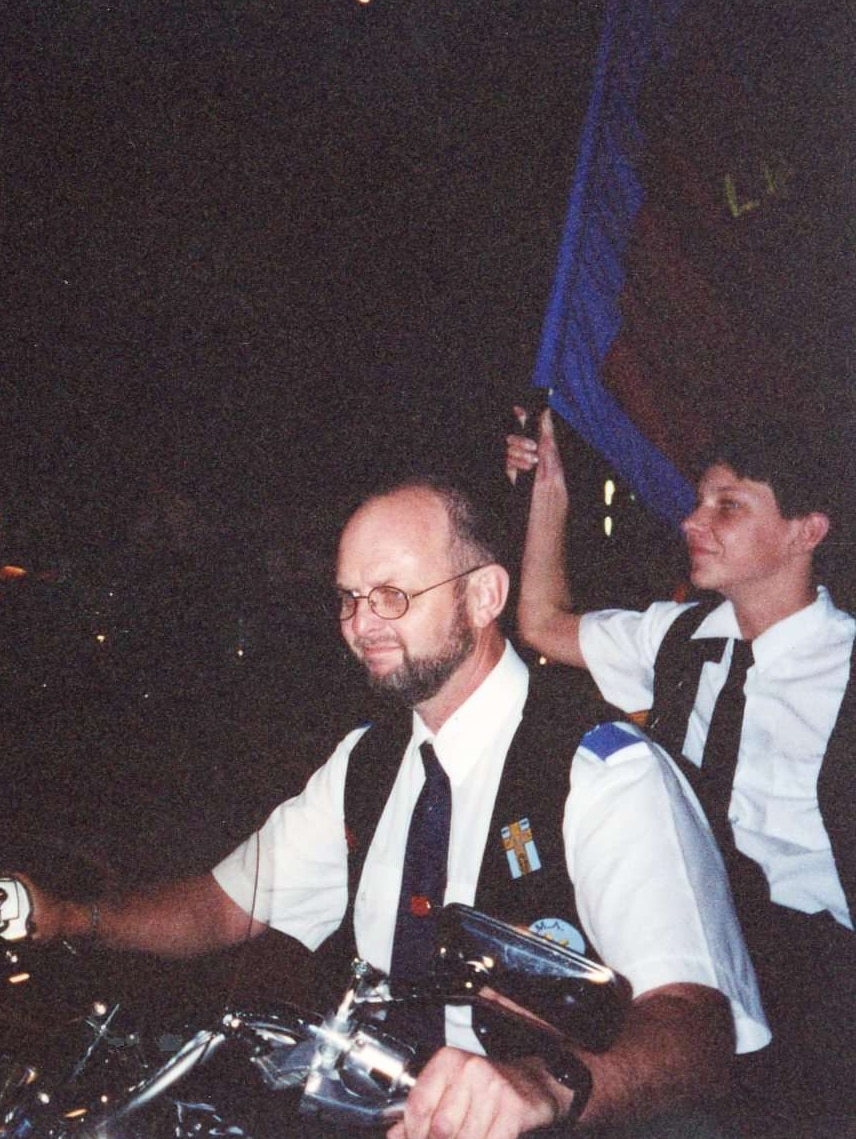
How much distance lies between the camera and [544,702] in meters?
1.69

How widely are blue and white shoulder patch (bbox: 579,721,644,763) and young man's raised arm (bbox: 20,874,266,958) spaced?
0.75 meters

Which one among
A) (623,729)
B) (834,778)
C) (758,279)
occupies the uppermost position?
(758,279)

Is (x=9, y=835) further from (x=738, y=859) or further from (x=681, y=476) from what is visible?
(x=681, y=476)

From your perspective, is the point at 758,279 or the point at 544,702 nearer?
the point at 544,702

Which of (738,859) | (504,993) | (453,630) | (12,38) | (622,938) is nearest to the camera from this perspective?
(504,993)

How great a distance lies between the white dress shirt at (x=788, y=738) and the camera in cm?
211

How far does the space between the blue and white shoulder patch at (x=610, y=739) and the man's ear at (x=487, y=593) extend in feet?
1.52

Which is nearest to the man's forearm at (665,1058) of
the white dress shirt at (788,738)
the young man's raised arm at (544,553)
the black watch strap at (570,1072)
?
the black watch strap at (570,1072)

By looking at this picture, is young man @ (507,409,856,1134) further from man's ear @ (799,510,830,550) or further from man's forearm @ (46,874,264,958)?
man's forearm @ (46,874,264,958)

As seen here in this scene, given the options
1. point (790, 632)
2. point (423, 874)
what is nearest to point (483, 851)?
point (423, 874)

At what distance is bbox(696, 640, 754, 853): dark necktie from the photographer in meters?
2.29

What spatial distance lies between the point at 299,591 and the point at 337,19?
2.51m

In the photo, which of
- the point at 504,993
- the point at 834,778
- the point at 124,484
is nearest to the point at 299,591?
the point at 124,484

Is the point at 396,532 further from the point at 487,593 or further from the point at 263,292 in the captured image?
the point at 263,292
